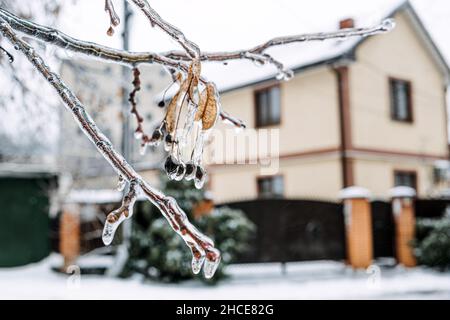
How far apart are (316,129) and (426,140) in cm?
405

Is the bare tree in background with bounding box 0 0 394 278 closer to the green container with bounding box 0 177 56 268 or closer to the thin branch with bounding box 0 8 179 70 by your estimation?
the thin branch with bounding box 0 8 179 70

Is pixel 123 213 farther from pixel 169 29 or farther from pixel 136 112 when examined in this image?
pixel 136 112

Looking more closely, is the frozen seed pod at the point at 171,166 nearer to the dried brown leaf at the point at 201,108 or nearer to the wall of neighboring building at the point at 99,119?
the dried brown leaf at the point at 201,108

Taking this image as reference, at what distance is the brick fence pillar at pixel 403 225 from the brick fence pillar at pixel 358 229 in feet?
2.92

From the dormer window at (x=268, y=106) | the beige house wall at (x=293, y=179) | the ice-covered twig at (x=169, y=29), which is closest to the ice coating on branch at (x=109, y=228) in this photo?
the ice-covered twig at (x=169, y=29)

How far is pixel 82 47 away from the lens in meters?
1.46

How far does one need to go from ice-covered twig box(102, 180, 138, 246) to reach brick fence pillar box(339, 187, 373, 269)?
9.78 metres

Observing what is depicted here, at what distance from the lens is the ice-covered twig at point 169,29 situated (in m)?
1.20

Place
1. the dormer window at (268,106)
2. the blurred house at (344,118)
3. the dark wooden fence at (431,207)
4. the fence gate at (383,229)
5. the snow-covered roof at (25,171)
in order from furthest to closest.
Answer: the dormer window at (268,106), the blurred house at (344,118), the snow-covered roof at (25,171), the dark wooden fence at (431,207), the fence gate at (383,229)

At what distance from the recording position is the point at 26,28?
141cm

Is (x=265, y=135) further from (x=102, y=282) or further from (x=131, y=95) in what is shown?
(x=131, y=95)

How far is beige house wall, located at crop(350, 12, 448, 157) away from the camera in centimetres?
1345

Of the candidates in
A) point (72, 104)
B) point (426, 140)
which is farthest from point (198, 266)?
point (426, 140)

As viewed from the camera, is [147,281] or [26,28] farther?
[147,281]
